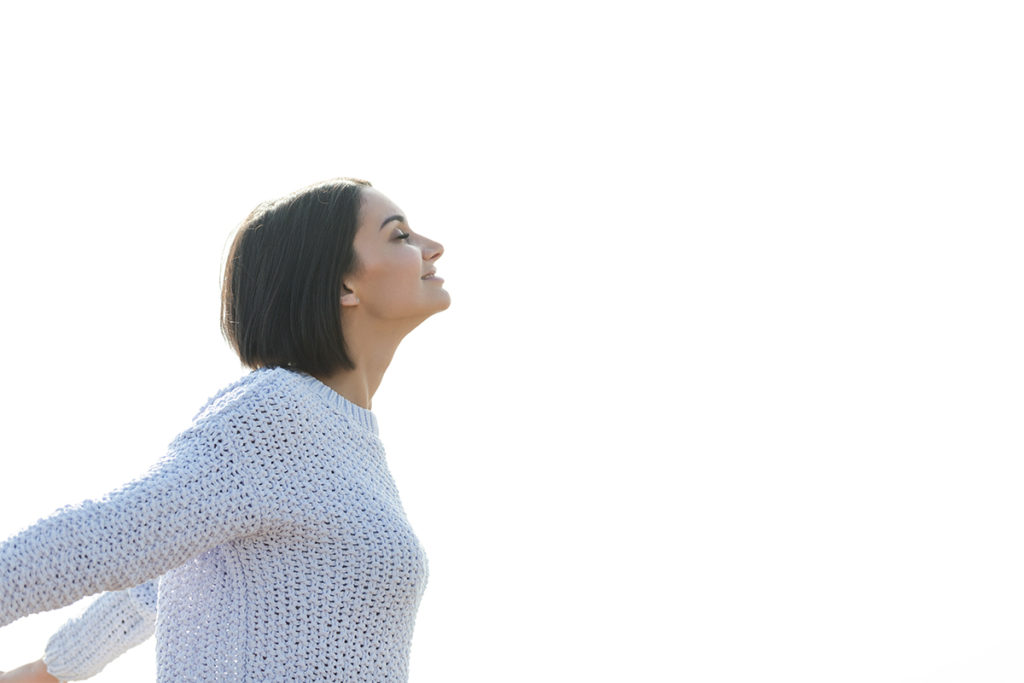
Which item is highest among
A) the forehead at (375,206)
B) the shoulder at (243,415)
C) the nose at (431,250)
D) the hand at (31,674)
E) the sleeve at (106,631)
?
the forehead at (375,206)

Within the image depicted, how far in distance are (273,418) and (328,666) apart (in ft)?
1.32

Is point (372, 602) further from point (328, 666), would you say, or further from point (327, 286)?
point (327, 286)

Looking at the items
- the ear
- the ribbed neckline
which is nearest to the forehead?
the ear

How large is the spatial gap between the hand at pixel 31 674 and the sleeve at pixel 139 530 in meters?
0.61

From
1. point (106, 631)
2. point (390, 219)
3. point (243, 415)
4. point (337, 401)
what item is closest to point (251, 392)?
point (243, 415)

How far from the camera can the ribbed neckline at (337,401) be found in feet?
6.29

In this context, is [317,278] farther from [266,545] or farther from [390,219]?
[266,545]

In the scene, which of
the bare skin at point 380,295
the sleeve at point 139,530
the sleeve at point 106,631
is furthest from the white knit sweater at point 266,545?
the sleeve at point 106,631

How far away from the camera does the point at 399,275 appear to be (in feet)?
6.64

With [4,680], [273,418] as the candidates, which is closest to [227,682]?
[273,418]

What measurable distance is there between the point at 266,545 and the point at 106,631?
0.58 metres

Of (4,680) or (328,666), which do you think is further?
(4,680)

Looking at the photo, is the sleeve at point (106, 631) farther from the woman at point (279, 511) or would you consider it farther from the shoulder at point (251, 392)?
the shoulder at point (251, 392)

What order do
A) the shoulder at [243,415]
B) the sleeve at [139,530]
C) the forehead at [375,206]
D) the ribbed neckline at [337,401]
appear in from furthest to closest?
the forehead at [375,206], the ribbed neckline at [337,401], the shoulder at [243,415], the sleeve at [139,530]
